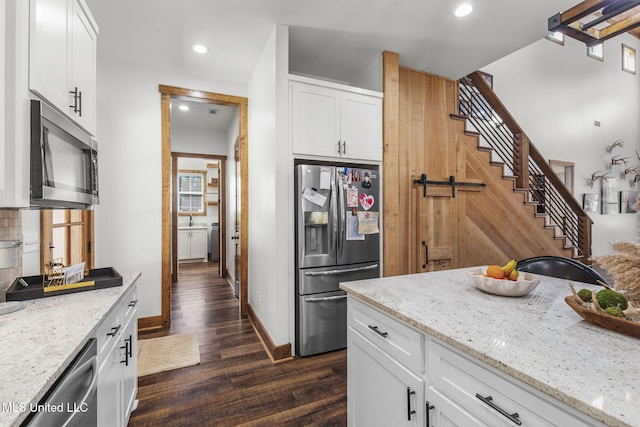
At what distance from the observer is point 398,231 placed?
3.13 m

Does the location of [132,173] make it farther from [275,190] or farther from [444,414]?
[444,414]

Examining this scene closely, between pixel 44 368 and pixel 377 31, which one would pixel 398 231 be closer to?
pixel 377 31

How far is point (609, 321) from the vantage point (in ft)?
3.17

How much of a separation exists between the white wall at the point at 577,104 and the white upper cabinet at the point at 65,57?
616cm

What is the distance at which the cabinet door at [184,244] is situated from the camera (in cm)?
704

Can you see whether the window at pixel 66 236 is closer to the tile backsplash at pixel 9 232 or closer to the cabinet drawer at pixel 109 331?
the tile backsplash at pixel 9 232

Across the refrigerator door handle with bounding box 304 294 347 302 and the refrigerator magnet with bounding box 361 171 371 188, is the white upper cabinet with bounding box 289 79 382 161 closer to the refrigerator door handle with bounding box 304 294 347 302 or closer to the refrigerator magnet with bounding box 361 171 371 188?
the refrigerator magnet with bounding box 361 171 371 188

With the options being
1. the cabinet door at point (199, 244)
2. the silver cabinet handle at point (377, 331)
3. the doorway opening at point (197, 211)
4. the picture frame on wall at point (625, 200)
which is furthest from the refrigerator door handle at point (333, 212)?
the picture frame on wall at point (625, 200)

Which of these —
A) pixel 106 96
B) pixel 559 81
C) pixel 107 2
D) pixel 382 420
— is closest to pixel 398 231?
pixel 382 420

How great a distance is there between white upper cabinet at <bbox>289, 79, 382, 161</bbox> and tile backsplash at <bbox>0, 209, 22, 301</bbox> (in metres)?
1.87

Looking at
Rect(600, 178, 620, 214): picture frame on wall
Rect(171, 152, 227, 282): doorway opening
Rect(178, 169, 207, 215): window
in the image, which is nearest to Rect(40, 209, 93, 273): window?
Rect(171, 152, 227, 282): doorway opening

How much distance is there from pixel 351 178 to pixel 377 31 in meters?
1.38

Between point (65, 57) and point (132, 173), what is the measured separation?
192cm
